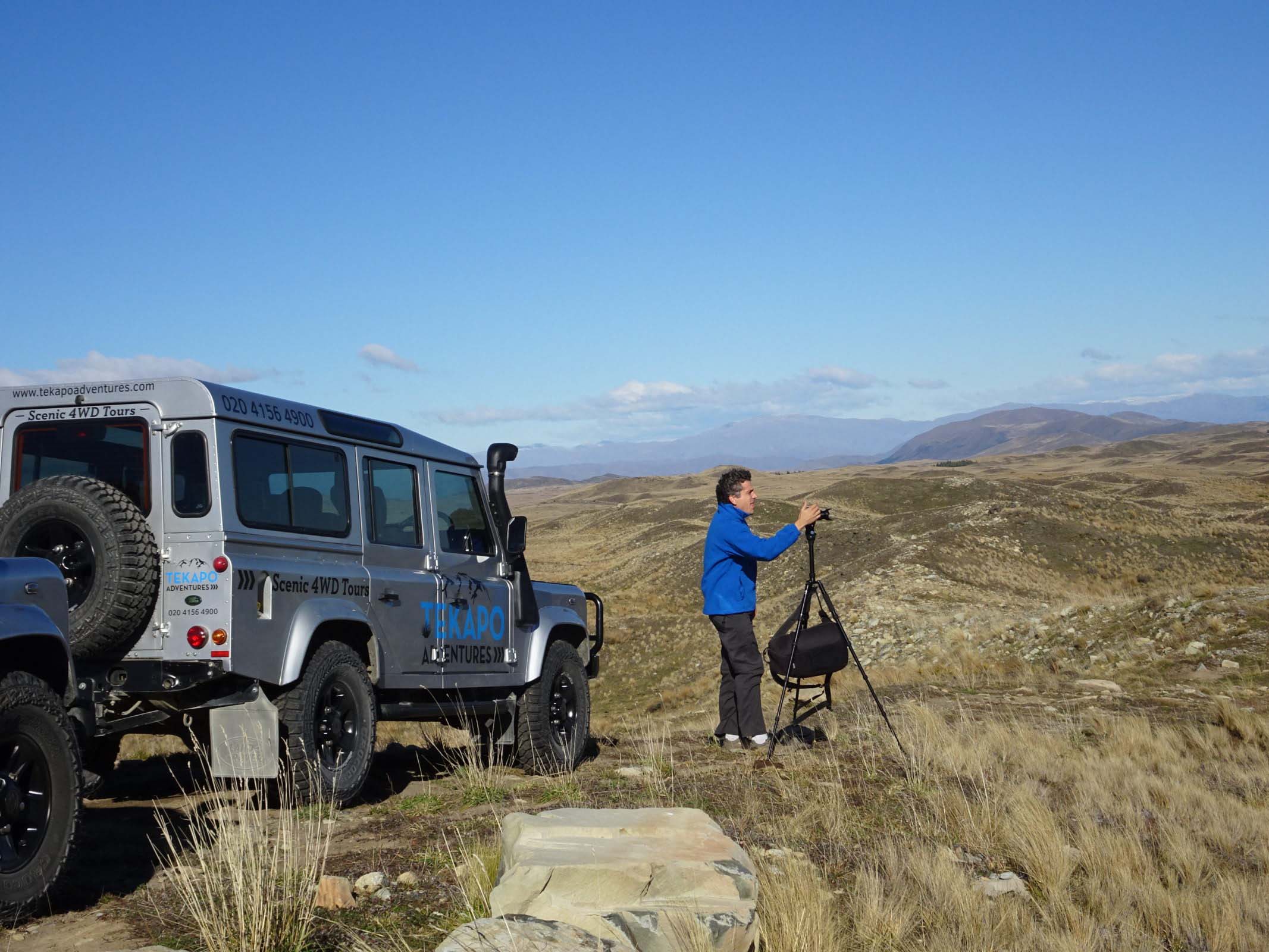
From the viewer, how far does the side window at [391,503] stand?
26.1ft

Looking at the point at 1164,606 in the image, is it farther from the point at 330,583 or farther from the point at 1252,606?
the point at 330,583

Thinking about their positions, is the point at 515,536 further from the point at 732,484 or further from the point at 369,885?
the point at 369,885

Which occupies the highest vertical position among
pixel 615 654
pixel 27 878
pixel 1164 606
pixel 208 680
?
pixel 208 680

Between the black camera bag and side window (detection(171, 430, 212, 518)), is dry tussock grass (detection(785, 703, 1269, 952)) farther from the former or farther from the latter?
side window (detection(171, 430, 212, 518))

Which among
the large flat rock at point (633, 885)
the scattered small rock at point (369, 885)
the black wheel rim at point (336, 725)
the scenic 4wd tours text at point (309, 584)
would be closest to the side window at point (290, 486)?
the scenic 4wd tours text at point (309, 584)

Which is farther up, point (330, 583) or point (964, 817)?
point (330, 583)

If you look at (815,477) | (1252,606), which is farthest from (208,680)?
(815,477)

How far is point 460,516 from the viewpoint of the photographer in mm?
9023

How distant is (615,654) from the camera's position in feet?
93.1

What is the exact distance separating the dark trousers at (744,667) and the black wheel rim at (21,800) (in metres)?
5.35

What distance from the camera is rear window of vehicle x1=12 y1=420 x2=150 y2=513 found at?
6.66 m

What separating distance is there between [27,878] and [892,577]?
25388 mm

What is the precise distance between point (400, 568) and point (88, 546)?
2341 millimetres

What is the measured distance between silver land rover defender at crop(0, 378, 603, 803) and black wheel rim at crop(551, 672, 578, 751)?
130 centimetres
